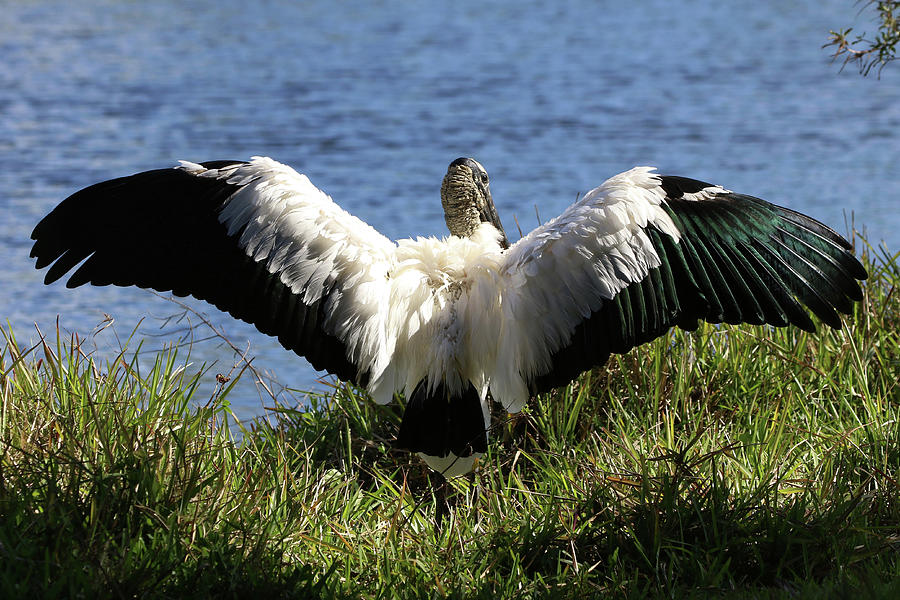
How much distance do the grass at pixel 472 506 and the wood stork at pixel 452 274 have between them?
0.41m

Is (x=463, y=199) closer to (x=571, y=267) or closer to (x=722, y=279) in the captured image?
(x=571, y=267)

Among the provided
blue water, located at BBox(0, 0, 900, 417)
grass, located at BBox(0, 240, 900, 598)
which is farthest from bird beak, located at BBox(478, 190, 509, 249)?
blue water, located at BBox(0, 0, 900, 417)

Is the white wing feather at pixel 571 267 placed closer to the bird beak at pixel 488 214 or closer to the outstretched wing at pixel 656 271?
the outstretched wing at pixel 656 271

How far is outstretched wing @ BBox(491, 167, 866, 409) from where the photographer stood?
3.86 m

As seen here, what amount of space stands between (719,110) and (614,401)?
1130cm

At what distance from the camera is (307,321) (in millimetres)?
4102

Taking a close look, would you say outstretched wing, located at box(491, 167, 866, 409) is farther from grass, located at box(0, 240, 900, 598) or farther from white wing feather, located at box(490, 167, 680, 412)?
grass, located at box(0, 240, 900, 598)

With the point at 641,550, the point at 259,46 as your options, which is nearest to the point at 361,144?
the point at 259,46

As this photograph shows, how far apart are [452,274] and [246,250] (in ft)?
2.51

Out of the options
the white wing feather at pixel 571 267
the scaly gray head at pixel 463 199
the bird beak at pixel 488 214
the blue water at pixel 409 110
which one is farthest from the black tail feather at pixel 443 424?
the blue water at pixel 409 110

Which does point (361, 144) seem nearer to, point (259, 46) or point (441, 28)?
point (259, 46)

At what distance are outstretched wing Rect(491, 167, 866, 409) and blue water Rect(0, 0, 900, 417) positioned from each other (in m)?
2.75

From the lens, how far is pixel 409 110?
48.5ft

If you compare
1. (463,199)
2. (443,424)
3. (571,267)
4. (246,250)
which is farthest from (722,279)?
(246,250)
